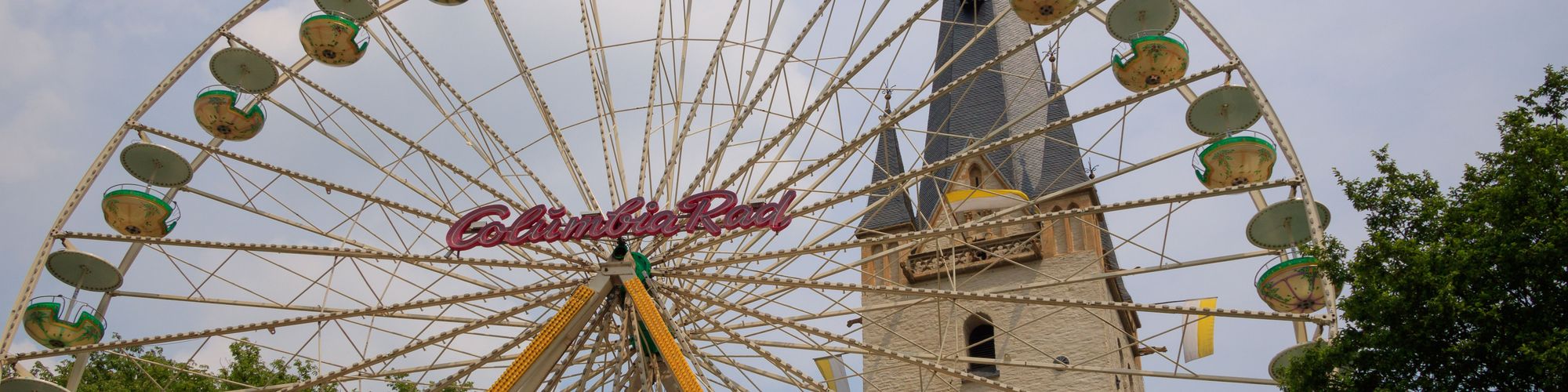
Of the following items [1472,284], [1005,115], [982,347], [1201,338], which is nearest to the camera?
[1472,284]

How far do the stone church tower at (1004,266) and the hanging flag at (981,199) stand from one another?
2.20 feet

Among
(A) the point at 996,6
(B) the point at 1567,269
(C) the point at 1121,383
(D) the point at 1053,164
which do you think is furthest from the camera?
(A) the point at 996,6

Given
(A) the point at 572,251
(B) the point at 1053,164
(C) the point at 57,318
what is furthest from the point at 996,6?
(C) the point at 57,318

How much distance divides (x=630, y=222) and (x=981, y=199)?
586 inches

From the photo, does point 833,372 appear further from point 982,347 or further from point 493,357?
point 493,357

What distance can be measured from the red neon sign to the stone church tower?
34.0 ft

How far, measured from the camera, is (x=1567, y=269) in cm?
1505

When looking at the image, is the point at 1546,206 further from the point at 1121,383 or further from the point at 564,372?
the point at 1121,383

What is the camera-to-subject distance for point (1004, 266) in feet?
129

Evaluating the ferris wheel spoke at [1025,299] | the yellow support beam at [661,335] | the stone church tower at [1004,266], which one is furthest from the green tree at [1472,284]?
the stone church tower at [1004,266]

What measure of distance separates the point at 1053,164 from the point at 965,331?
6769 millimetres

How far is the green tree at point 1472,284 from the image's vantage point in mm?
14961

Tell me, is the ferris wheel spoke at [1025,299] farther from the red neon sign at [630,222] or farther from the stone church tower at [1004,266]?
the stone church tower at [1004,266]

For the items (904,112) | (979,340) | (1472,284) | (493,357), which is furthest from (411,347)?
(979,340)
